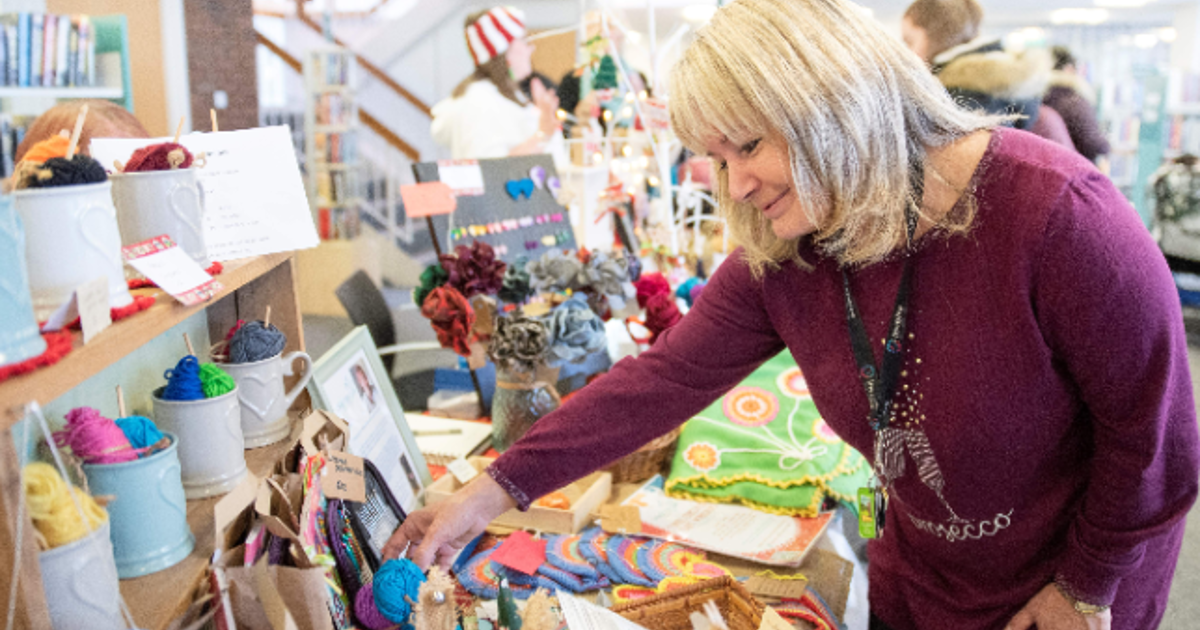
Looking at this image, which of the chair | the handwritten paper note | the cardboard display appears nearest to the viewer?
the handwritten paper note

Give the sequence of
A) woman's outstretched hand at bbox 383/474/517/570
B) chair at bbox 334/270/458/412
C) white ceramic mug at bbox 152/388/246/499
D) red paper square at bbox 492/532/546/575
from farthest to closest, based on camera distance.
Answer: chair at bbox 334/270/458/412 < red paper square at bbox 492/532/546/575 < woman's outstretched hand at bbox 383/474/517/570 < white ceramic mug at bbox 152/388/246/499

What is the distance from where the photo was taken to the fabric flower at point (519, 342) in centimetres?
164

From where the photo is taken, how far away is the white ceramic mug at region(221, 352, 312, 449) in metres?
1.07

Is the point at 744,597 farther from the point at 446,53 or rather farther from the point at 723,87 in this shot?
the point at 446,53

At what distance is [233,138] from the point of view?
42.3 inches

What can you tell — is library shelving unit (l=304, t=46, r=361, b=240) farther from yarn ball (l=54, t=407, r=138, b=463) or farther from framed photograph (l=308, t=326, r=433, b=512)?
yarn ball (l=54, t=407, r=138, b=463)

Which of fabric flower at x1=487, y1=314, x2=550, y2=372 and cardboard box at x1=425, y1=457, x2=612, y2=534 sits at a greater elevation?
fabric flower at x1=487, y1=314, x2=550, y2=372

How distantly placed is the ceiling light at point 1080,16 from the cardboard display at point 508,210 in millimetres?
9963

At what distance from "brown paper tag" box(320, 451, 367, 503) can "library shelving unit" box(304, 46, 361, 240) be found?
5.99 m

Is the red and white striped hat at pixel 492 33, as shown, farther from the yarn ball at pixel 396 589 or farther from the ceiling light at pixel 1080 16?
the ceiling light at pixel 1080 16

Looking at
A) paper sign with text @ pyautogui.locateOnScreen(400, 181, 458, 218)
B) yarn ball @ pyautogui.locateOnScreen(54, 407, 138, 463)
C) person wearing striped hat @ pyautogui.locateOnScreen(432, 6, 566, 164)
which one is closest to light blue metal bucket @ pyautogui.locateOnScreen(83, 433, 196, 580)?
yarn ball @ pyautogui.locateOnScreen(54, 407, 138, 463)

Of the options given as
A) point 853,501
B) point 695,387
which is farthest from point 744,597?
point 853,501

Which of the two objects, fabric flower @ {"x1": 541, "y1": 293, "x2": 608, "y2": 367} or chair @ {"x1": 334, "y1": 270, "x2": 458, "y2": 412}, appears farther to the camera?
chair @ {"x1": 334, "y1": 270, "x2": 458, "y2": 412}

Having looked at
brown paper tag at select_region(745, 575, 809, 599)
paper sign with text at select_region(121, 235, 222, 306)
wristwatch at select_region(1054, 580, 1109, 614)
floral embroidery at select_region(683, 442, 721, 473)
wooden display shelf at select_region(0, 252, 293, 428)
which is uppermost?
paper sign with text at select_region(121, 235, 222, 306)
